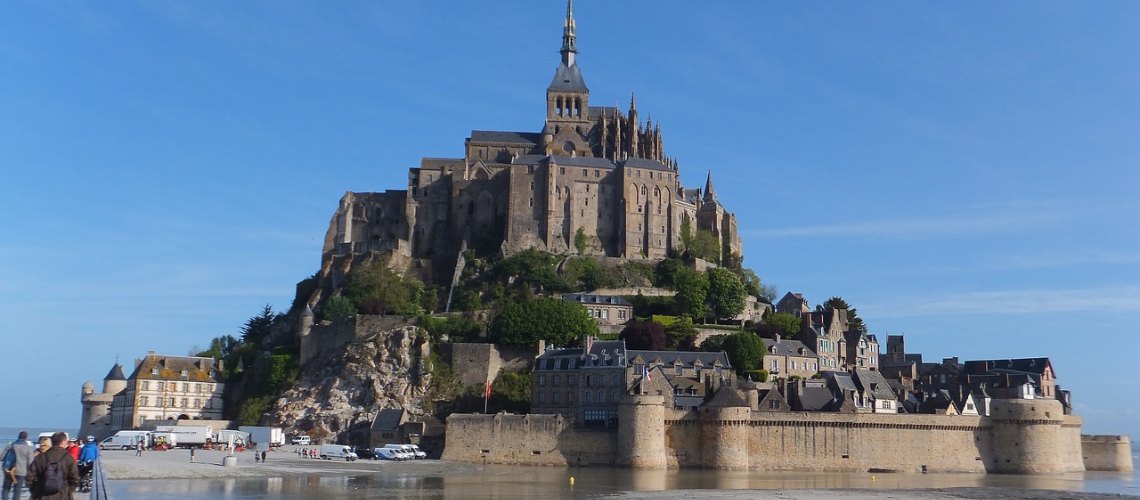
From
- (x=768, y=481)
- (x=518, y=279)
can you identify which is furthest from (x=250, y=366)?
(x=768, y=481)

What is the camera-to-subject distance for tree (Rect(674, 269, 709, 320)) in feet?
259

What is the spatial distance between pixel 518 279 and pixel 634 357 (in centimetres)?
1977

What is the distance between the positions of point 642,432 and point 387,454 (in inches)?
570

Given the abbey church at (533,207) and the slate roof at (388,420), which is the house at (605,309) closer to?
the abbey church at (533,207)

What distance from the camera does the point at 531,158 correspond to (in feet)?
301

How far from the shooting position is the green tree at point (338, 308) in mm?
79438

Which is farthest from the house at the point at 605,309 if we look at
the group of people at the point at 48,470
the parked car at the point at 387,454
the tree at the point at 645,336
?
the group of people at the point at 48,470

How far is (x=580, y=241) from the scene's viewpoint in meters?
88.9

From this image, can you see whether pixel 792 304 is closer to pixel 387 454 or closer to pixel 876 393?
A: pixel 876 393

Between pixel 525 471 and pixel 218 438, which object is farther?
pixel 218 438

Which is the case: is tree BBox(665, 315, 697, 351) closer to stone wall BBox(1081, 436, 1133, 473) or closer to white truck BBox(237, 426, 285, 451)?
white truck BBox(237, 426, 285, 451)

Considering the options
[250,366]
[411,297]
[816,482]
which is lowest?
[816,482]

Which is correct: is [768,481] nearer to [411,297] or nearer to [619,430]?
[619,430]

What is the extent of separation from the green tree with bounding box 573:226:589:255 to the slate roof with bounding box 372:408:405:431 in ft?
88.1
